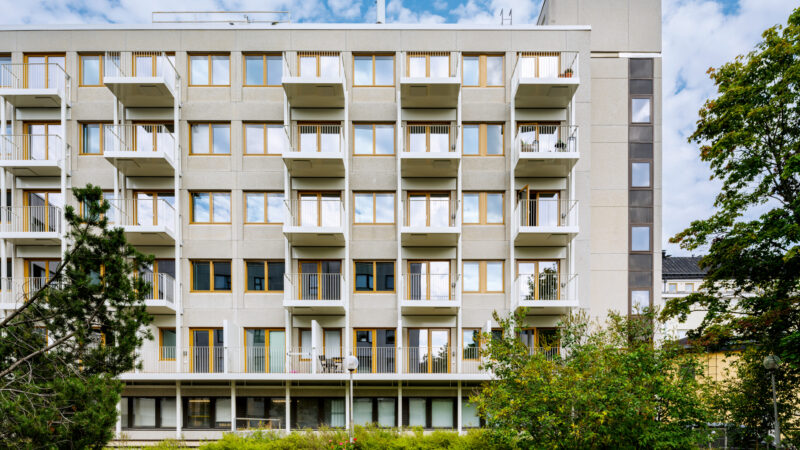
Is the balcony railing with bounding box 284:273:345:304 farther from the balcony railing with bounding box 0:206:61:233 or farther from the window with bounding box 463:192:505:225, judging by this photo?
the balcony railing with bounding box 0:206:61:233

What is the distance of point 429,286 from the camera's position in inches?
708

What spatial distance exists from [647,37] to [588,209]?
8.61 metres

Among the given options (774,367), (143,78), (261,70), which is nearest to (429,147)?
(261,70)

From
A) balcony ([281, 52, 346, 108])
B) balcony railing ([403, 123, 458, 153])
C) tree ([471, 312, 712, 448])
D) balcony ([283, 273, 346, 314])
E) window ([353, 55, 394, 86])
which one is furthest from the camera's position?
window ([353, 55, 394, 86])

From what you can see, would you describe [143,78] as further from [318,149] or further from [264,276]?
[264,276]

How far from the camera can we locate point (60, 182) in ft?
60.1

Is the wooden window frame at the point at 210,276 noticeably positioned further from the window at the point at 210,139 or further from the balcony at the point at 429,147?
the balcony at the point at 429,147

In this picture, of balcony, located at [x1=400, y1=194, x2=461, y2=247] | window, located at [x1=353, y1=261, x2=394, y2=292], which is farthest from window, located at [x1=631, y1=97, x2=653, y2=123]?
window, located at [x1=353, y1=261, x2=394, y2=292]

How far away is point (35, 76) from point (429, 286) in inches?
707

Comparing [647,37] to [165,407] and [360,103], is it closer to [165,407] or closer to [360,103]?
[360,103]

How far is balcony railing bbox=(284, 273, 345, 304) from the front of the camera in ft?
58.0

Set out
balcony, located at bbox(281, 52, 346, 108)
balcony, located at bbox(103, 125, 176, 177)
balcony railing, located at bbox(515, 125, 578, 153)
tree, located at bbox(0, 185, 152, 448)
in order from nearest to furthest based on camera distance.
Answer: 1. tree, located at bbox(0, 185, 152, 448)
2. balcony, located at bbox(103, 125, 176, 177)
3. balcony, located at bbox(281, 52, 346, 108)
4. balcony railing, located at bbox(515, 125, 578, 153)

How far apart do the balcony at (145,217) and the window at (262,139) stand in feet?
13.1

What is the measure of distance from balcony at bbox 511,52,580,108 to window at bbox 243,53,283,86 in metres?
9.73
